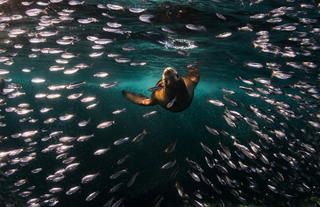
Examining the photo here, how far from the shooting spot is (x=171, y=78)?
5031 mm

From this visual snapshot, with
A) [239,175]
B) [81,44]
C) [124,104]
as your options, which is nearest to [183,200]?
[239,175]

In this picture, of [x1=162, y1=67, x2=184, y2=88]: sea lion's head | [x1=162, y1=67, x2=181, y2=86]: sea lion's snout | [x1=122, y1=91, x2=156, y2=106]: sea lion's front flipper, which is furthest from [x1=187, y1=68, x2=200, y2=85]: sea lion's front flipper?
[x1=162, y1=67, x2=181, y2=86]: sea lion's snout

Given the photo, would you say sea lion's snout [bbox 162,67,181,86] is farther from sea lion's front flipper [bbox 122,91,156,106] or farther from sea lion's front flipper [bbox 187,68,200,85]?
sea lion's front flipper [bbox 187,68,200,85]

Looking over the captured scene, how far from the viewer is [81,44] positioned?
61.3ft

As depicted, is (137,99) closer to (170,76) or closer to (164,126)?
(170,76)

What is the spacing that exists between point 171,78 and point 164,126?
20.9 metres

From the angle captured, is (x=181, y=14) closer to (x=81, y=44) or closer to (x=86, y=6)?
(x=86, y=6)

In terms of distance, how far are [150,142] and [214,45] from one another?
1205 centimetres

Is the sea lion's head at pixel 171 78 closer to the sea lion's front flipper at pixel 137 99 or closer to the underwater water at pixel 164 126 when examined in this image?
the sea lion's front flipper at pixel 137 99

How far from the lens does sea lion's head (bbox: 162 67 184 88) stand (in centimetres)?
488

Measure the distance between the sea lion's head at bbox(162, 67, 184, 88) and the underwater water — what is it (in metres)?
2.21

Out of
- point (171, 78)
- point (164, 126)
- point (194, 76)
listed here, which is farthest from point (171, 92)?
point (164, 126)

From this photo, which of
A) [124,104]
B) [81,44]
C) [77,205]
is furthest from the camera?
[124,104]

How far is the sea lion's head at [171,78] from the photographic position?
16.0 feet
